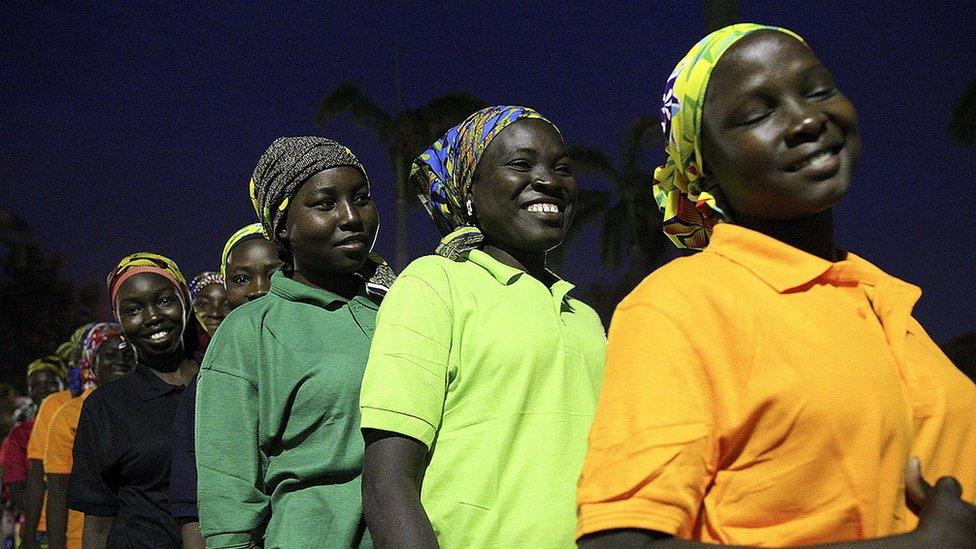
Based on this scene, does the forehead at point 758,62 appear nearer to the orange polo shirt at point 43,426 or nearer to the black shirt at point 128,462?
the black shirt at point 128,462

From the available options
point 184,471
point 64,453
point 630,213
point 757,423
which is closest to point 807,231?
point 757,423

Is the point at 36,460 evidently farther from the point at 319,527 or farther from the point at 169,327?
the point at 319,527

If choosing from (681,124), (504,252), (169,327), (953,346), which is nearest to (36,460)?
(169,327)

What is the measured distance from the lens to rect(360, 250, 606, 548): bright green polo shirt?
2389 millimetres

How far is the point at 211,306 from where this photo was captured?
6121mm

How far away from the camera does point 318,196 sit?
3.46 m

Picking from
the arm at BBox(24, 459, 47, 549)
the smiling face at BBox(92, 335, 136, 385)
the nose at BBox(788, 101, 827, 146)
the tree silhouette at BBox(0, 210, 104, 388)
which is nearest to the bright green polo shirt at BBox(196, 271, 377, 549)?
the nose at BBox(788, 101, 827, 146)

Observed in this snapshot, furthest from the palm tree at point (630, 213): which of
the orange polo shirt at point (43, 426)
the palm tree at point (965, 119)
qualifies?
the orange polo shirt at point (43, 426)

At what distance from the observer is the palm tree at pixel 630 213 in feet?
80.6

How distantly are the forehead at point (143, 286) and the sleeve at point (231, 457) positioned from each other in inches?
78.9

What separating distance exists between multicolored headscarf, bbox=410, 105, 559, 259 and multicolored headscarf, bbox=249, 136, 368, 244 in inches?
12.8

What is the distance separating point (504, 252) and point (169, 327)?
2604 mm

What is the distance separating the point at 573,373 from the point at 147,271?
319cm

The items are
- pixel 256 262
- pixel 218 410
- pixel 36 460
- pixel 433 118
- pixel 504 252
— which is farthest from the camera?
pixel 433 118
